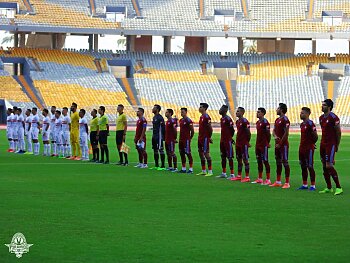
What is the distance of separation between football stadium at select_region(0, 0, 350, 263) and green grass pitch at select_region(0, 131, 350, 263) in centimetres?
3

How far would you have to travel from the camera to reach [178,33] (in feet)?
238

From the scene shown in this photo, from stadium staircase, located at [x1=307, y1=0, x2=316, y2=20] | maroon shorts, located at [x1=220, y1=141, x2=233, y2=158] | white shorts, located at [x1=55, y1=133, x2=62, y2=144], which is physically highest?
stadium staircase, located at [x1=307, y1=0, x2=316, y2=20]

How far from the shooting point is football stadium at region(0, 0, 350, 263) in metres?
13.9

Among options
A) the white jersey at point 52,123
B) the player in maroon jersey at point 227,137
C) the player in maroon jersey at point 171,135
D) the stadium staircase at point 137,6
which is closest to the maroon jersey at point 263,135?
the player in maroon jersey at point 227,137

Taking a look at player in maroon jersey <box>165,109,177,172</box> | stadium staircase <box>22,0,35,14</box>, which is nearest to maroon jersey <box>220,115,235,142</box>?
player in maroon jersey <box>165,109,177,172</box>

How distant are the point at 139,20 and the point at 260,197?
5418 cm

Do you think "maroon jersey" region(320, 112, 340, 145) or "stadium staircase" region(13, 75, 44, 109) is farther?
"stadium staircase" region(13, 75, 44, 109)

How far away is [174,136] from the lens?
92.6 ft

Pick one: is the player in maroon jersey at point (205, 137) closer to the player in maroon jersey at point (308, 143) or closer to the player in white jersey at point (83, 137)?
the player in maroon jersey at point (308, 143)

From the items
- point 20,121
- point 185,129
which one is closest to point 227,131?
point 185,129

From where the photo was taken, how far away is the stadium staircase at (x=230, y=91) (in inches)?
2680

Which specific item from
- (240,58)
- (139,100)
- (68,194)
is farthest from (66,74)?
(68,194)

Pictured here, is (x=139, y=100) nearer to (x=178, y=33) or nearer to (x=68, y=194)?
(x=178, y=33)

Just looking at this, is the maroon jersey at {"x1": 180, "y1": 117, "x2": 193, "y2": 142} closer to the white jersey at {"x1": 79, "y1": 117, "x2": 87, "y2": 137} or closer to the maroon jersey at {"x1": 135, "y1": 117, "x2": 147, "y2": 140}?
the maroon jersey at {"x1": 135, "y1": 117, "x2": 147, "y2": 140}
